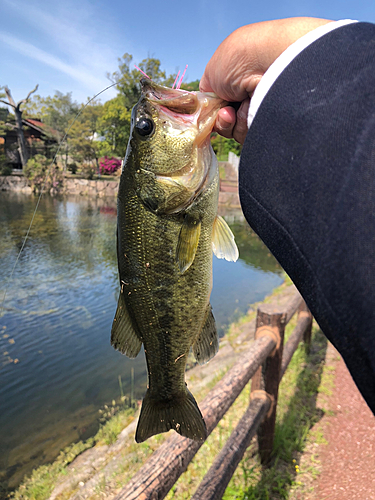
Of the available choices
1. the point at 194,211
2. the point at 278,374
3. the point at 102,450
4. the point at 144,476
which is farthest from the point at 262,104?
the point at 102,450

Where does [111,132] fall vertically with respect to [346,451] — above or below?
above

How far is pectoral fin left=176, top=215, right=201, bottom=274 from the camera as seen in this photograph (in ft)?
4.01

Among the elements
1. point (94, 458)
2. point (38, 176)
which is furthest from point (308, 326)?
point (38, 176)

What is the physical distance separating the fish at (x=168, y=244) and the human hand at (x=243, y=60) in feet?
0.24

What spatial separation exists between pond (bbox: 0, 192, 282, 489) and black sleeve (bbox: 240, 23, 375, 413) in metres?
4.91

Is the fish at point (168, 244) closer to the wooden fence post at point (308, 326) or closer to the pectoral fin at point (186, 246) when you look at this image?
the pectoral fin at point (186, 246)

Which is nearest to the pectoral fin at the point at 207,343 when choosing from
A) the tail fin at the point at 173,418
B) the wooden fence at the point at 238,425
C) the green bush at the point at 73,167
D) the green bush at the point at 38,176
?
the tail fin at the point at 173,418

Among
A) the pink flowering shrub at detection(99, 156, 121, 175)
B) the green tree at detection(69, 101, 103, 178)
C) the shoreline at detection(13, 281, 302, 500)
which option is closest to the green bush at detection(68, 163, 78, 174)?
the green tree at detection(69, 101, 103, 178)

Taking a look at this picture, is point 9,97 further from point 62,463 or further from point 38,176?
point 62,463

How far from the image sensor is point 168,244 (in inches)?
48.6

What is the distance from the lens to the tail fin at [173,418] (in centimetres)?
130

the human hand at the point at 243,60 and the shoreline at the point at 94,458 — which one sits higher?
the human hand at the point at 243,60

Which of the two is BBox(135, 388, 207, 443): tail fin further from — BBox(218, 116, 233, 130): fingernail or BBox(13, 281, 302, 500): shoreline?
BBox(13, 281, 302, 500): shoreline

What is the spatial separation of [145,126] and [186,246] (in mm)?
490
